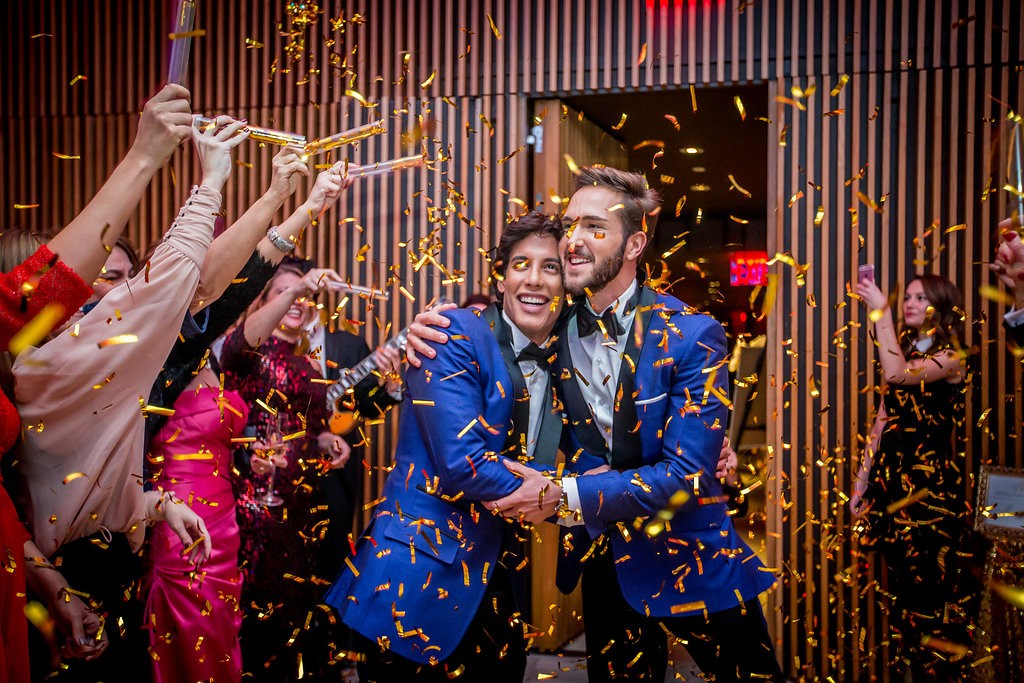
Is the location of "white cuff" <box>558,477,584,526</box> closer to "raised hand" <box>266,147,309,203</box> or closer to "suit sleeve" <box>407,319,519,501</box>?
"suit sleeve" <box>407,319,519,501</box>

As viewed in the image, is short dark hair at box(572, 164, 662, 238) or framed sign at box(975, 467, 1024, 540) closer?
short dark hair at box(572, 164, 662, 238)

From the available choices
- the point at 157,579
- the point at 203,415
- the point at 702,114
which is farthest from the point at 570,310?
the point at 702,114

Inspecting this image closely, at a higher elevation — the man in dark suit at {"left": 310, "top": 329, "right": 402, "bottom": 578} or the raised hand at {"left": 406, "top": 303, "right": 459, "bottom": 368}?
the raised hand at {"left": 406, "top": 303, "right": 459, "bottom": 368}

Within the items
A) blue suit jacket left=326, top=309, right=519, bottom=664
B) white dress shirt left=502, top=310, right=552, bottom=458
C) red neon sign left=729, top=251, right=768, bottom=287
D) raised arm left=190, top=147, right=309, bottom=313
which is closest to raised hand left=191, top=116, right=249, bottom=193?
raised arm left=190, top=147, right=309, bottom=313

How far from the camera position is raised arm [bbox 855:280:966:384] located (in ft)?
12.3

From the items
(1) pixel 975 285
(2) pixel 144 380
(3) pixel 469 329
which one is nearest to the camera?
(2) pixel 144 380

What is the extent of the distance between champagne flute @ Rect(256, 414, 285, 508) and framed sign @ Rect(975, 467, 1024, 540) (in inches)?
99.9

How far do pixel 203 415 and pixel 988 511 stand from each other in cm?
278

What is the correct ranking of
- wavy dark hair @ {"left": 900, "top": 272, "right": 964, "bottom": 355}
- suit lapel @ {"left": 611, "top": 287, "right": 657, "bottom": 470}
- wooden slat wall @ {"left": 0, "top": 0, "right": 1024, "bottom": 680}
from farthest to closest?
1. wooden slat wall @ {"left": 0, "top": 0, "right": 1024, "bottom": 680}
2. wavy dark hair @ {"left": 900, "top": 272, "right": 964, "bottom": 355}
3. suit lapel @ {"left": 611, "top": 287, "right": 657, "bottom": 470}

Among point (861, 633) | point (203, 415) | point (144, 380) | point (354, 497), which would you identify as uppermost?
point (144, 380)

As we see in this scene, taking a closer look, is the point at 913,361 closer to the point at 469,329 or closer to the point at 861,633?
the point at 861,633

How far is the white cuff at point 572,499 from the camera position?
7.55 feet

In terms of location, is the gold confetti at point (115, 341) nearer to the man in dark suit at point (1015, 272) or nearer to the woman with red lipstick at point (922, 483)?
the man in dark suit at point (1015, 272)

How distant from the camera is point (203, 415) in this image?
3.08 metres
